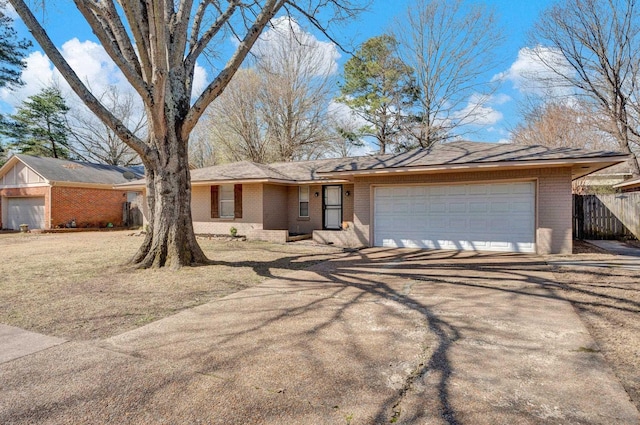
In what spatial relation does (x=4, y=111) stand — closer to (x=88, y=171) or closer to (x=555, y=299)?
(x=88, y=171)

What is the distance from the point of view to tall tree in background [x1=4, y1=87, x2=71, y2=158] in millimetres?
27141

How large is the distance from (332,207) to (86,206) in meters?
15.3

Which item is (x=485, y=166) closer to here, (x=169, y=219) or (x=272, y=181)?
(x=272, y=181)

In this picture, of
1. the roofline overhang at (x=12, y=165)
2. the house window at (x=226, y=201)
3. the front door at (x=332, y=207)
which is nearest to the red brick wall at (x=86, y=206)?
the roofline overhang at (x=12, y=165)

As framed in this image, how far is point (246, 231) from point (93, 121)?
25.1 meters

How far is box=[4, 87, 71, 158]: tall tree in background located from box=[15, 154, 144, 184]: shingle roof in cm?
962

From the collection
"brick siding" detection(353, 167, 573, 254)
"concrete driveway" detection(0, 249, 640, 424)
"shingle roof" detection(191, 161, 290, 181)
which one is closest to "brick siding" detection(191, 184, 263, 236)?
"shingle roof" detection(191, 161, 290, 181)

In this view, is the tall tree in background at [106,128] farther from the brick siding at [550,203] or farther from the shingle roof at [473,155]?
the brick siding at [550,203]

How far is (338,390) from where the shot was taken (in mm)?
2631

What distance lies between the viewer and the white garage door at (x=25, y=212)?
1939 cm

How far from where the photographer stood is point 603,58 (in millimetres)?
15680

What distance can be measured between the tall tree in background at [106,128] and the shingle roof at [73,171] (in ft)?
23.8

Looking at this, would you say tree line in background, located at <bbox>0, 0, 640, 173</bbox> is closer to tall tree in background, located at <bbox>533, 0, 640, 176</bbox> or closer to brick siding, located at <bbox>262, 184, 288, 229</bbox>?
tall tree in background, located at <bbox>533, 0, 640, 176</bbox>

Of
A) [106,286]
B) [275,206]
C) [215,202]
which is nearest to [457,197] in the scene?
[275,206]
